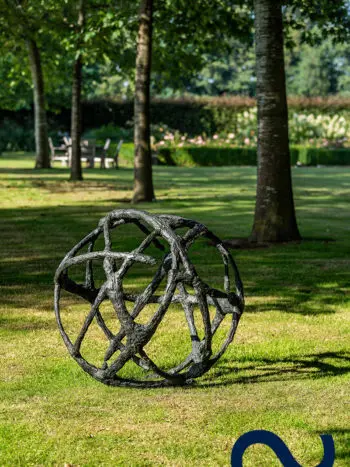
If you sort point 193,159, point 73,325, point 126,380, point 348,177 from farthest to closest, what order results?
point 193,159 < point 348,177 < point 73,325 < point 126,380

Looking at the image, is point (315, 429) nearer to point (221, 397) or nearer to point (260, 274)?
point (221, 397)

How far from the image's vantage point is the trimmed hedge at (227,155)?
36219 millimetres

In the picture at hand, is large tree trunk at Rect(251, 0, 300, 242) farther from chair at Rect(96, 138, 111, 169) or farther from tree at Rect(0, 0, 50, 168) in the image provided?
chair at Rect(96, 138, 111, 169)

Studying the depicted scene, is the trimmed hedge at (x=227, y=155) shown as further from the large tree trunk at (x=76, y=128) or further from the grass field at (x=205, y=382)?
the grass field at (x=205, y=382)

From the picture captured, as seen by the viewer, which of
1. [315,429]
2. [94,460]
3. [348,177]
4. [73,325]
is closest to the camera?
[94,460]

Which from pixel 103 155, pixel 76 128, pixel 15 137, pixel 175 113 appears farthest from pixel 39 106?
pixel 15 137

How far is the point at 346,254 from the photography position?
11.7 metres

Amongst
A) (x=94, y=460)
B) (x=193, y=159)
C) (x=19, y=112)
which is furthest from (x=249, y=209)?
(x=19, y=112)

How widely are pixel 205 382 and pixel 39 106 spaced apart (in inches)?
1012

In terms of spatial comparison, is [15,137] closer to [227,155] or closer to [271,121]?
[227,155]

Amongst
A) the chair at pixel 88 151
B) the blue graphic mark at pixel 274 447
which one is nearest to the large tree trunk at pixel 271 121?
the blue graphic mark at pixel 274 447

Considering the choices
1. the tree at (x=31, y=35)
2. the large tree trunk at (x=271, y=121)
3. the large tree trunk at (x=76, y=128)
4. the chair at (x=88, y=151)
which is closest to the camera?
the large tree trunk at (x=271, y=121)

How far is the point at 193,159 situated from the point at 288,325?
29.0m

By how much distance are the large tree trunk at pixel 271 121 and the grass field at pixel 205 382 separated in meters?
0.60
